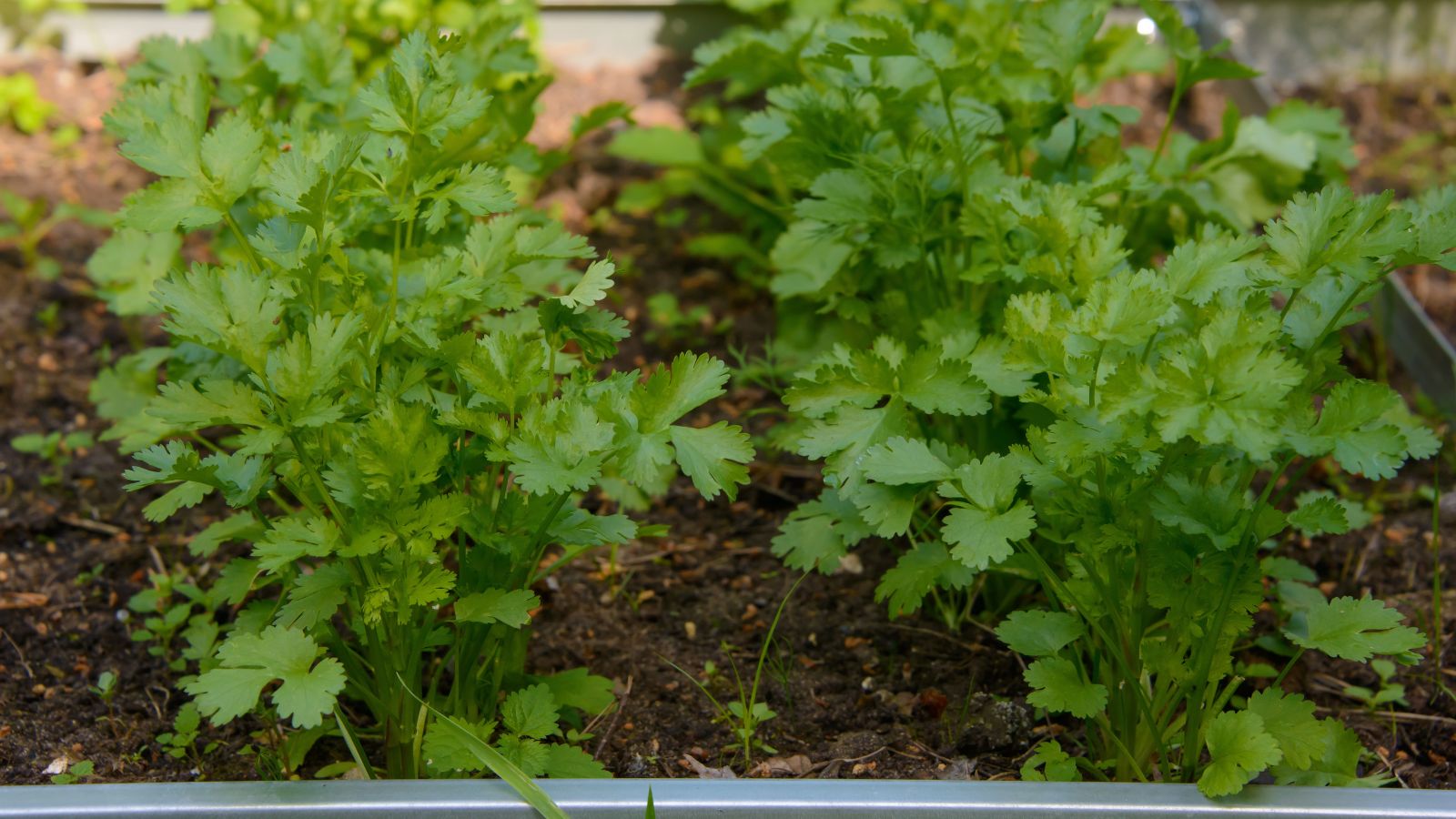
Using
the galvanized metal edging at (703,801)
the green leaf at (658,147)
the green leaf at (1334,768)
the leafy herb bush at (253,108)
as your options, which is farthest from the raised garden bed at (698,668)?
the green leaf at (658,147)

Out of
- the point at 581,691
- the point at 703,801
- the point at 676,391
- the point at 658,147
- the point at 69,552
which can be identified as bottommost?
the point at 69,552

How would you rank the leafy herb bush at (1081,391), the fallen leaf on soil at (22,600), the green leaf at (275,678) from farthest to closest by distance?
the fallen leaf on soil at (22,600)
the leafy herb bush at (1081,391)
the green leaf at (275,678)

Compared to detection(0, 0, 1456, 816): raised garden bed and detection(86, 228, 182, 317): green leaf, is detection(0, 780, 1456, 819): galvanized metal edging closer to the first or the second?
detection(0, 0, 1456, 816): raised garden bed

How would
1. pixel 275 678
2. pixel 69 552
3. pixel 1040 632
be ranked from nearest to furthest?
pixel 275 678 → pixel 1040 632 → pixel 69 552

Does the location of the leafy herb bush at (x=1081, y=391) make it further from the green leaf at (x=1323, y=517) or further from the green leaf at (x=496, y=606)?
the green leaf at (x=496, y=606)

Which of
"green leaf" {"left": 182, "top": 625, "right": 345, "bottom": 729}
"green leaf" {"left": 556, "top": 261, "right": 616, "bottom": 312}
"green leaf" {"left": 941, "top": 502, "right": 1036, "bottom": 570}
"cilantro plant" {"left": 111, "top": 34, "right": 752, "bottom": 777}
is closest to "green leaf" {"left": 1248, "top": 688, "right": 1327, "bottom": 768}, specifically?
"green leaf" {"left": 941, "top": 502, "right": 1036, "bottom": 570}

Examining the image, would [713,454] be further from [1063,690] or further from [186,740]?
[186,740]

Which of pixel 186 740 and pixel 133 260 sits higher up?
pixel 133 260

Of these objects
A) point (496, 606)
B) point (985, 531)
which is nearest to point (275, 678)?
point (496, 606)

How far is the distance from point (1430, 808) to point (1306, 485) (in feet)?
3.42

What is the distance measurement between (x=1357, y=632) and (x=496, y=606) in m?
0.99

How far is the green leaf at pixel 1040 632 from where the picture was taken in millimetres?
1677

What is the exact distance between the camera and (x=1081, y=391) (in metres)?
1.62

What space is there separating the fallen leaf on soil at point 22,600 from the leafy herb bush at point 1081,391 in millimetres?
1135
